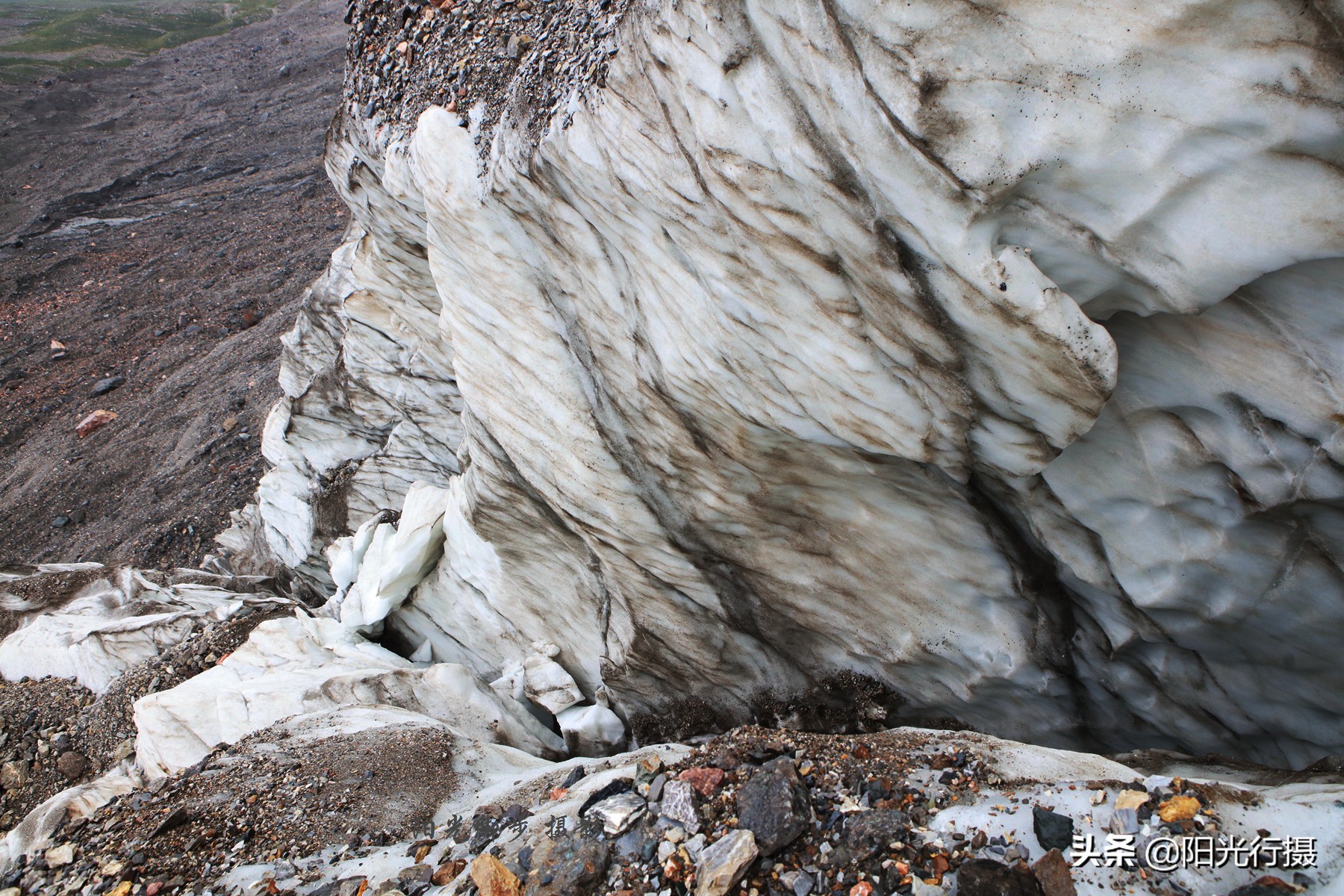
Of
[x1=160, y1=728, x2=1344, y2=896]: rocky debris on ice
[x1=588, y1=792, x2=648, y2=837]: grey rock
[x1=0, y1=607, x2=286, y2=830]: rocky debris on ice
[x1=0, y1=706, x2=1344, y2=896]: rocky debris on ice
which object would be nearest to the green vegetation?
[x1=0, y1=607, x2=286, y2=830]: rocky debris on ice

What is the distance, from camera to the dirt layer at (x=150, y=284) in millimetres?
13922

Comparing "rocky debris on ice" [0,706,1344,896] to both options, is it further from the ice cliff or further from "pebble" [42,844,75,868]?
the ice cliff

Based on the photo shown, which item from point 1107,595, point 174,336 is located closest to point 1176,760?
point 1107,595

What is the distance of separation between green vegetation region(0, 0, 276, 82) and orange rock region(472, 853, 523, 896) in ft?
154

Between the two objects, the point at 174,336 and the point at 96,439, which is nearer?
the point at 96,439

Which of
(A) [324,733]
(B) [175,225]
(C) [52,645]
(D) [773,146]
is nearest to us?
(D) [773,146]

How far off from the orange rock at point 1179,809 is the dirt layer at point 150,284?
1334 centimetres

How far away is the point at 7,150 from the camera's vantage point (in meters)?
29.2

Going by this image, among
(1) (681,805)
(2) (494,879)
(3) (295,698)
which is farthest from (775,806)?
(3) (295,698)

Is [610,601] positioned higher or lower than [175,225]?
lower

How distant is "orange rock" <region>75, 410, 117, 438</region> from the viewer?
52.6 feet

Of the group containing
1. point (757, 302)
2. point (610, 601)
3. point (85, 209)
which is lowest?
point (610, 601)

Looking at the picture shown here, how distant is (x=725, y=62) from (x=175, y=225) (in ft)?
85.9

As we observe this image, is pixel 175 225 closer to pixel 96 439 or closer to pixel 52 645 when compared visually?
pixel 96 439
